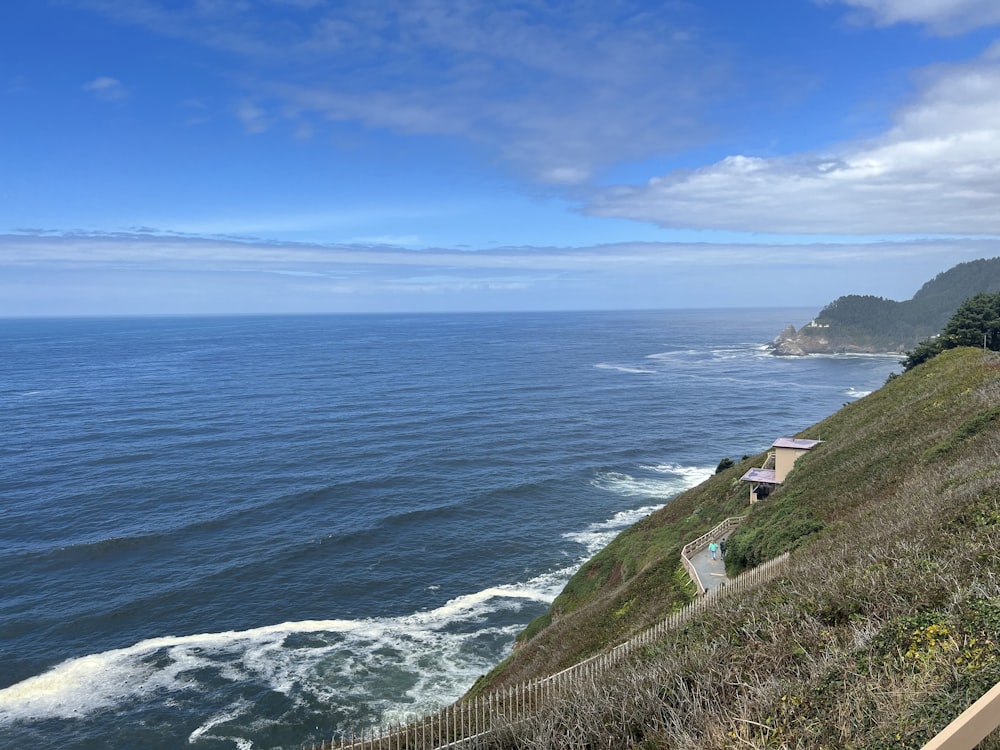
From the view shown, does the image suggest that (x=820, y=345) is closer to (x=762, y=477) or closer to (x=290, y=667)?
(x=762, y=477)

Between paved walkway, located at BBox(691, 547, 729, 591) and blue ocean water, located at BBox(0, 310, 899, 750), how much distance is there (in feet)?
38.7

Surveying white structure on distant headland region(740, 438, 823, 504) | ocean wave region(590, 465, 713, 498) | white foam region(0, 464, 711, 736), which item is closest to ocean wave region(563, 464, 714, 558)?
ocean wave region(590, 465, 713, 498)

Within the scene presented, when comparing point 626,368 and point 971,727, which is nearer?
point 971,727

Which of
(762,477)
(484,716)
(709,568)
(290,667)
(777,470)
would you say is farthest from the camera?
(777,470)

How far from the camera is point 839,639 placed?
31.1 ft

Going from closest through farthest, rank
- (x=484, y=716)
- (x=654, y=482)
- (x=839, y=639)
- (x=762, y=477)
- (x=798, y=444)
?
1. (x=839, y=639)
2. (x=484, y=716)
3. (x=762, y=477)
4. (x=798, y=444)
5. (x=654, y=482)

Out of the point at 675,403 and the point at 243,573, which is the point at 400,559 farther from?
the point at 675,403

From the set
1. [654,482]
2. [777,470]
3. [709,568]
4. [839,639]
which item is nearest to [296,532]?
[709,568]

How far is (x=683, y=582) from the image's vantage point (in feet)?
80.8

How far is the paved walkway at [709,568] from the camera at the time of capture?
926 inches

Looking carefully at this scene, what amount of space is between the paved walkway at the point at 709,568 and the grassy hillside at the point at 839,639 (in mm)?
1098

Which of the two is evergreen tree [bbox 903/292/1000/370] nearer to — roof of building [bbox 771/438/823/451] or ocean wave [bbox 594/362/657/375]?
roof of building [bbox 771/438/823/451]

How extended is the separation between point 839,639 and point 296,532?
42.2 m

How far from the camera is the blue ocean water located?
1122 inches
